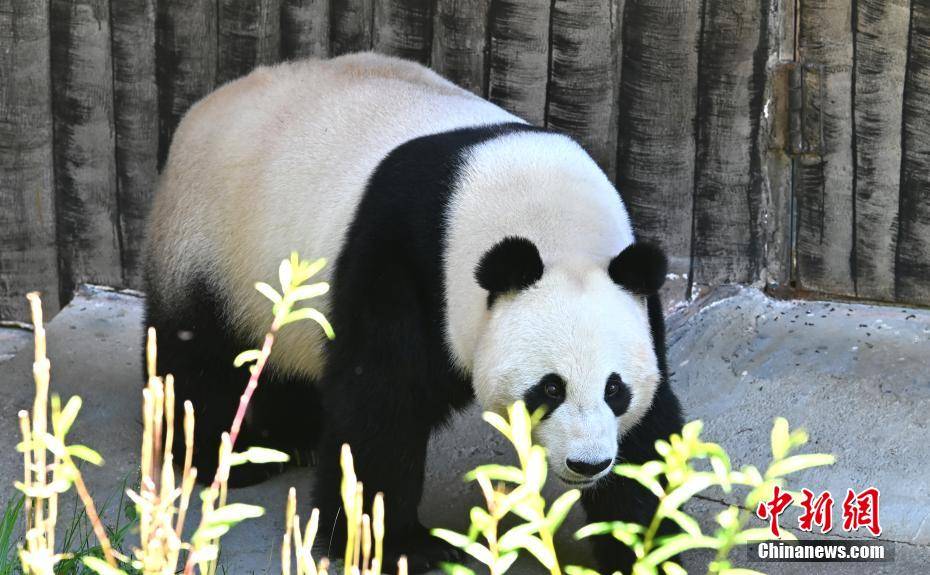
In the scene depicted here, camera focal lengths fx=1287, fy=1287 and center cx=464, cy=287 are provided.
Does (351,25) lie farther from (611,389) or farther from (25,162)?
(611,389)

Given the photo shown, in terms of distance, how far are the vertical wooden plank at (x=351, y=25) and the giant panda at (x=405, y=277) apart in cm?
69

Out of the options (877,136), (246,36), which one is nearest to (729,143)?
(877,136)

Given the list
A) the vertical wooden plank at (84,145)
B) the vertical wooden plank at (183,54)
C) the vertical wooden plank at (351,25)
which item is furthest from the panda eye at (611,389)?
the vertical wooden plank at (84,145)

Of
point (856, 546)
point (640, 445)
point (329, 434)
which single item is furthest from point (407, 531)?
point (856, 546)

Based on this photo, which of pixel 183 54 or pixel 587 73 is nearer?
pixel 587 73

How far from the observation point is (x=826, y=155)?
5.60 metres

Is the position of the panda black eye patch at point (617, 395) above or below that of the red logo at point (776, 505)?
above

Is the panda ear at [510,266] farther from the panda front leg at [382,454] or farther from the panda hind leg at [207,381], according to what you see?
the panda hind leg at [207,381]

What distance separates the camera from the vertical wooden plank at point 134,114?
600 cm

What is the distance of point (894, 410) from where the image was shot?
502cm

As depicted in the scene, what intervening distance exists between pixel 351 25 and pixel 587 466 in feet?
9.78

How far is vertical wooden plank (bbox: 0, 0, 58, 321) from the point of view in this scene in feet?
19.8

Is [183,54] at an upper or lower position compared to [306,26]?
lower

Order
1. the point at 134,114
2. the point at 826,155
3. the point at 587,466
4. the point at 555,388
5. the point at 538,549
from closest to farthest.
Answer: the point at 538,549, the point at 587,466, the point at 555,388, the point at 826,155, the point at 134,114
